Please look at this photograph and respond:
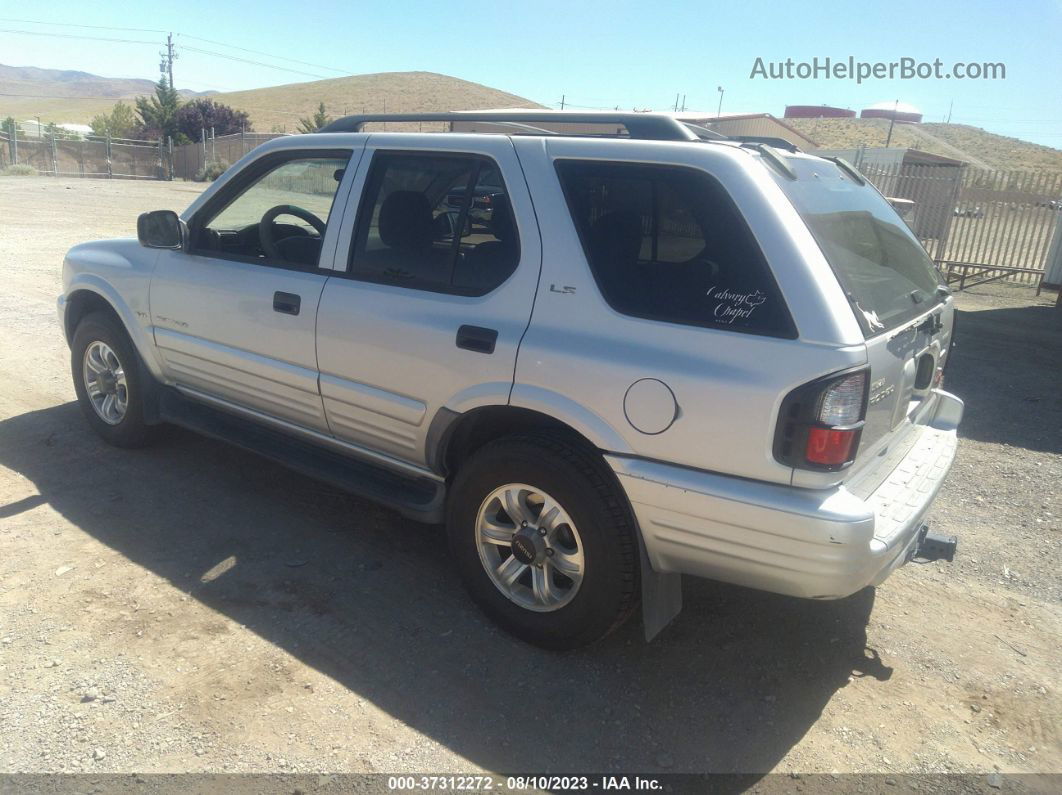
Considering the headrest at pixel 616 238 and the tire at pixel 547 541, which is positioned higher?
the headrest at pixel 616 238

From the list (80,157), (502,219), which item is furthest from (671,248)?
(80,157)

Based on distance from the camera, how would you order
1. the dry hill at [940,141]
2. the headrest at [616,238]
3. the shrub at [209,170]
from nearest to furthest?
the headrest at [616,238] < the shrub at [209,170] < the dry hill at [940,141]

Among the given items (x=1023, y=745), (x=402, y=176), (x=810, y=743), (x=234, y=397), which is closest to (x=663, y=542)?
(x=810, y=743)

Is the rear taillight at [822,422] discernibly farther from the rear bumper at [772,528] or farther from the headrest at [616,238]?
the headrest at [616,238]

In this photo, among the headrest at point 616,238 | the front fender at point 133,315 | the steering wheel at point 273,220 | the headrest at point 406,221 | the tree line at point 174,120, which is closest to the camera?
the headrest at point 616,238

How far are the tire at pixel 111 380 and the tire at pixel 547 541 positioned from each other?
2454 mm

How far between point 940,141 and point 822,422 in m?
94.9

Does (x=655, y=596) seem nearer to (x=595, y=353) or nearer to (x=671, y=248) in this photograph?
(x=595, y=353)

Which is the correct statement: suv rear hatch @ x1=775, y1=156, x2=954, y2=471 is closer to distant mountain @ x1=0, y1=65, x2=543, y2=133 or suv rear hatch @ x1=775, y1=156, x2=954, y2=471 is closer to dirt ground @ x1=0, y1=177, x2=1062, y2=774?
dirt ground @ x1=0, y1=177, x2=1062, y2=774

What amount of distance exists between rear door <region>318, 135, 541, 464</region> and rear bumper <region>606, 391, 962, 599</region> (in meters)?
0.73

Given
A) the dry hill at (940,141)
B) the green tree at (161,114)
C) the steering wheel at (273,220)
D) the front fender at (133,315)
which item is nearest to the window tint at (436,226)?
the steering wheel at (273,220)

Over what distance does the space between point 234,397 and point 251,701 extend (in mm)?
1858

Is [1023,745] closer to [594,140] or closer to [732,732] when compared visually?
[732,732]

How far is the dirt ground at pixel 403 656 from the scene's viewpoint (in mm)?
2691
